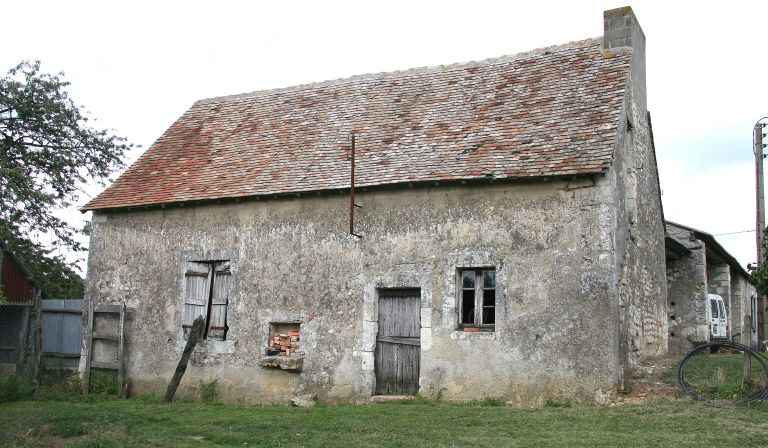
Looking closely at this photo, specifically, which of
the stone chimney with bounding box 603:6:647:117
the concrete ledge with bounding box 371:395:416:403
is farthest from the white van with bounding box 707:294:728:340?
the concrete ledge with bounding box 371:395:416:403

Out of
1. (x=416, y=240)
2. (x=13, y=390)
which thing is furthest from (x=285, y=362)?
(x=13, y=390)

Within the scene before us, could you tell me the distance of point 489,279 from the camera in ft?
42.4

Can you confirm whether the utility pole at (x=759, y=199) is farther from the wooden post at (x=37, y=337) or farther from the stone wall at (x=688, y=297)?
the wooden post at (x=37, y=337)

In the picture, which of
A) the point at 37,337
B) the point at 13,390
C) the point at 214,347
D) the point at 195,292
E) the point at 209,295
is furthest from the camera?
the point at 37,337

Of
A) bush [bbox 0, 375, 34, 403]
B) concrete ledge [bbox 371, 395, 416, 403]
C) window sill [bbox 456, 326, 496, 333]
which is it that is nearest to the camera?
window sill [bbox 456, 326, 496, 333]

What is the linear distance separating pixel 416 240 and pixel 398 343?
1823 mm

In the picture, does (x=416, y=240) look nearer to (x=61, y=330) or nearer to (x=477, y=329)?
(x=477, y=329)

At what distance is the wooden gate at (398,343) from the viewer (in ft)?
44.0

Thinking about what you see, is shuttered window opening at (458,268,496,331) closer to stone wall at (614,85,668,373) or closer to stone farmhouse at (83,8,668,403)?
stone farmhouse at (83,8,668,403)

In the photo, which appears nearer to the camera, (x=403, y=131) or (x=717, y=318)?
(x=403, y=131)

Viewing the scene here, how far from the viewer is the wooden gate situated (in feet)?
44.0

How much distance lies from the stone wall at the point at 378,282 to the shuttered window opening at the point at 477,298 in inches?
8.6

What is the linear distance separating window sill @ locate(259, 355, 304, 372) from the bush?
15.9 ft

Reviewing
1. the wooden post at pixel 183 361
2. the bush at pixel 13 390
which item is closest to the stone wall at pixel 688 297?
the wooden post at pixel 183 361
